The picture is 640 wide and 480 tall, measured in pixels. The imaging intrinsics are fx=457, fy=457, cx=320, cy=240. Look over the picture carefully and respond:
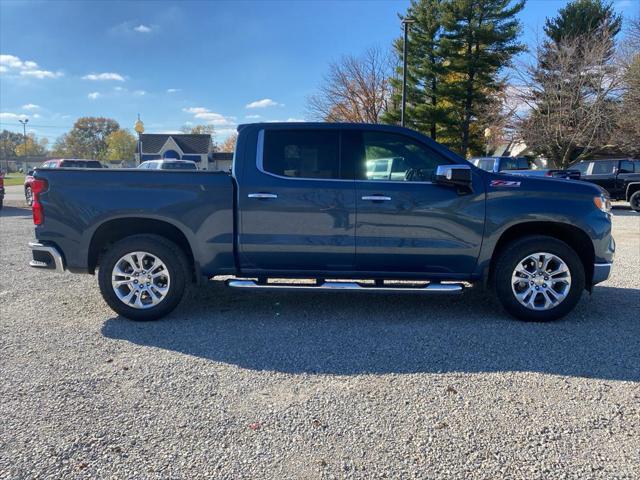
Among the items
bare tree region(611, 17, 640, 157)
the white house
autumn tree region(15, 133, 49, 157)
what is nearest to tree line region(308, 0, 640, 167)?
bare tree region(611, 17, 640, 157)

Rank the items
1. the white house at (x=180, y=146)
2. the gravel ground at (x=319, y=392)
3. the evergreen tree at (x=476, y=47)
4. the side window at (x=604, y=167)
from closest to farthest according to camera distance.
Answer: the gravel ground at (x=319, y=392) → the side window at (x=604, y=167) → the evergreen tree at (x=476, y=47) → the white house at (x=180, y=146)

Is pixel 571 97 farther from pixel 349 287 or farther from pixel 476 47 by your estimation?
pixel 349 287

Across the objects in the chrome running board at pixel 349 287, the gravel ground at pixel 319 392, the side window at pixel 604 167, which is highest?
the side window at pixel 604 167

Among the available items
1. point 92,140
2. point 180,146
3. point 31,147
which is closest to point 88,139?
point 92,140

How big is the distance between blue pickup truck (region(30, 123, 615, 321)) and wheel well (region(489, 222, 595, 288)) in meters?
0.03

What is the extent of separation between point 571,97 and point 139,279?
26461mm

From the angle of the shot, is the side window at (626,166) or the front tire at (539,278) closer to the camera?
the front tire at (539,278)

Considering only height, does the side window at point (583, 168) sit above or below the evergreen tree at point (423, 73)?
below

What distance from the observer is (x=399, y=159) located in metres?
4.61

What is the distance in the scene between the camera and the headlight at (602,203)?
4473 mm

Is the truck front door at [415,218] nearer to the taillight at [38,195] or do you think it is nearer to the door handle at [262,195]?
the door handle at [262,195]

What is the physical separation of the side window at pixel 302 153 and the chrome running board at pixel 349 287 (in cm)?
106

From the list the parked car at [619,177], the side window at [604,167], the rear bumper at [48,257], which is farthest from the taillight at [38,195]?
the side window at [604,167]

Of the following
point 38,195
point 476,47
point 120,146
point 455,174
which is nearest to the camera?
point 455,174
